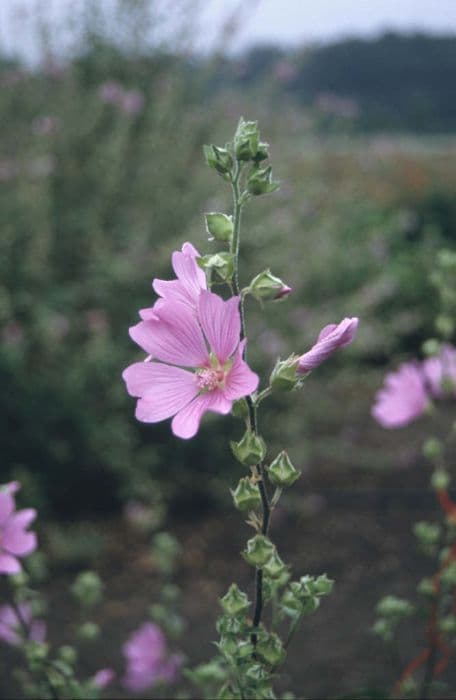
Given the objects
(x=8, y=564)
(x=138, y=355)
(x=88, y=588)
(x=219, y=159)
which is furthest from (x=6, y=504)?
(x=138, y=355)

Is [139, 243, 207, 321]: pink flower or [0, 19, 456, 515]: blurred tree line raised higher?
[0, 19, 456, 515]: blurred tree line

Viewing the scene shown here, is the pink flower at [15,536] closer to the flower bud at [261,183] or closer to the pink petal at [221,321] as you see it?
the pink petal at [221,321]

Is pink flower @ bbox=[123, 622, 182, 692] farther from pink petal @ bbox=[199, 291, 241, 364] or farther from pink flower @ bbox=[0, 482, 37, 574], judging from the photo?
pink petal @ bbox=[199, 291, 241, 364]

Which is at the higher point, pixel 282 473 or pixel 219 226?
pixel 219 226

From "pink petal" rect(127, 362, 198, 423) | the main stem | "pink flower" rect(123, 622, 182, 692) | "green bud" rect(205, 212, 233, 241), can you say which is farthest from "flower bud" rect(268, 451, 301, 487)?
"pink flower" rect(123, 622, 182, 692)

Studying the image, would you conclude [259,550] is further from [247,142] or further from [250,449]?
[247,142]

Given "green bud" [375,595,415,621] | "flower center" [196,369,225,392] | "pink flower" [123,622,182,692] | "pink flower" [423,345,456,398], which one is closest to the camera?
"flower center" [196,369,225,392]

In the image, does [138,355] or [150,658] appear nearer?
[150,658]
